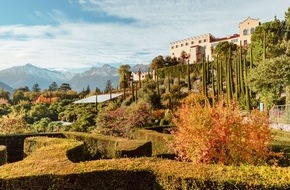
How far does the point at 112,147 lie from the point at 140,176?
265 inches

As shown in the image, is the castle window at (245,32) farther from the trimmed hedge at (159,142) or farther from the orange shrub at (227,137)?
the orange shrub at (227,137)

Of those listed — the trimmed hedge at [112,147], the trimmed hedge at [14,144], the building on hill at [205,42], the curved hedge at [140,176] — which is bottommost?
the trimmed hedge at [14,144]

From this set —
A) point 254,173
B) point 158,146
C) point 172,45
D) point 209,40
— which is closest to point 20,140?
point 158,146

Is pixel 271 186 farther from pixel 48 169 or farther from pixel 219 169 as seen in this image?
pixel 48 169

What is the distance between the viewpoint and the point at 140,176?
245 inches

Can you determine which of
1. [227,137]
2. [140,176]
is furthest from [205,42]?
[140,176]

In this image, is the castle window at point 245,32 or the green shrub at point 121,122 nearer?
the green shrub at point 121,122

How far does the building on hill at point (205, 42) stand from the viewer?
61.3 meters

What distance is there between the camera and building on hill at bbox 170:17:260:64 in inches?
2415

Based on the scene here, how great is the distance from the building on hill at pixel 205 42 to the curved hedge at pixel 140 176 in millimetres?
54499

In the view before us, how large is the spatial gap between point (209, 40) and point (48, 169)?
227ft

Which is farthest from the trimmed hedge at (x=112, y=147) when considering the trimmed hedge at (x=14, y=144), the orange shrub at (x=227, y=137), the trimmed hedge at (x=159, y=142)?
the orange shrub at (x=227, y=137)

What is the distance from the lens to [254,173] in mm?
5656

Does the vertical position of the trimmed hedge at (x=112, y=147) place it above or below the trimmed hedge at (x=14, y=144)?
above
